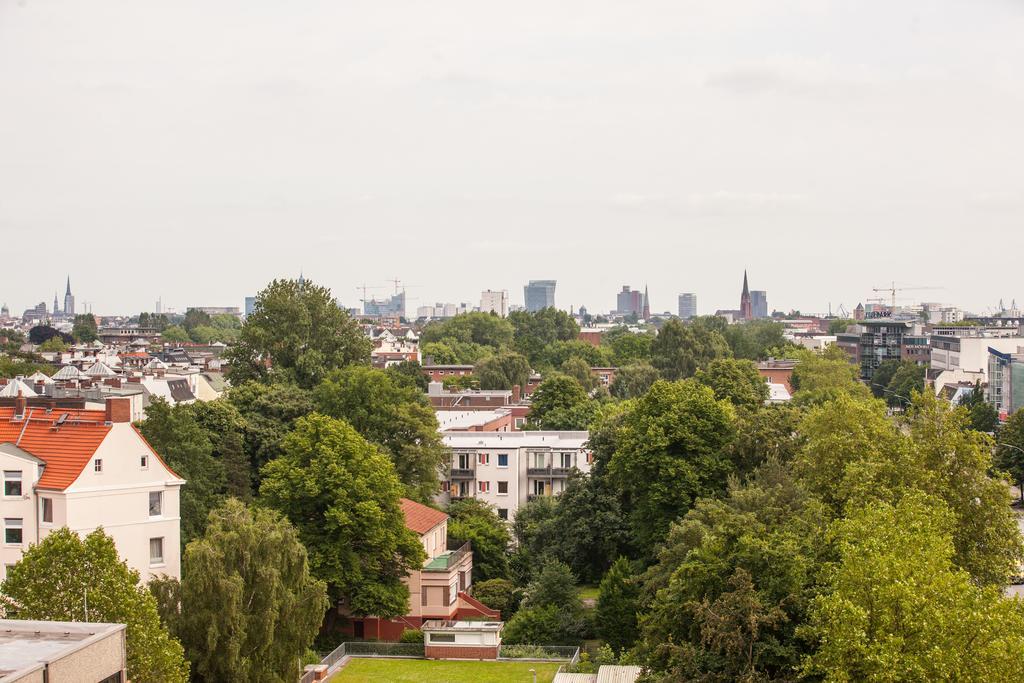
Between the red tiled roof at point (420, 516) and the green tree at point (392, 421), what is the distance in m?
3.36

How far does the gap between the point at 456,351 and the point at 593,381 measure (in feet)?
136

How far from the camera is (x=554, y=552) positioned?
5506 cm

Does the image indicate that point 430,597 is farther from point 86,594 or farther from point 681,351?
point 681,351

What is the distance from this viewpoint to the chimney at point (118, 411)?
3900cm

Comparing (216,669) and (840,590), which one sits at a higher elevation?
(840,590)

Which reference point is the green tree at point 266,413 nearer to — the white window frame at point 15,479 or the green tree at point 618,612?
the green tree at point 618,612

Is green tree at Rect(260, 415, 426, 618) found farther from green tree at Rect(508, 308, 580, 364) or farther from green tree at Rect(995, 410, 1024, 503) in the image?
green tree at Rect(508, 308, 580, 364)

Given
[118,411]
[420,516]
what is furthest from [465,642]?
[118,411]

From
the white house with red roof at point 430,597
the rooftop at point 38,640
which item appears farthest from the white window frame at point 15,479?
the rooftop at point 38,640

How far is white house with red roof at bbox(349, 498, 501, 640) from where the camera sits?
1960 inches

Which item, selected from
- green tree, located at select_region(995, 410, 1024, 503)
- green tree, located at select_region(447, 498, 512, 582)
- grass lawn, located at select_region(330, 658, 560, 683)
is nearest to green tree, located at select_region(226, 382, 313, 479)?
green tree, located at select_region(447, 498, 512, 582)

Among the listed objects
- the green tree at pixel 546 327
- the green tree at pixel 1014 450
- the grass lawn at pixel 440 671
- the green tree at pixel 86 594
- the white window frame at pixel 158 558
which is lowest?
the grass lawn at pixel 440 671

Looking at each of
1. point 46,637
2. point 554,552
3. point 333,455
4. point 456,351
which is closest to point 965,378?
point 456,351

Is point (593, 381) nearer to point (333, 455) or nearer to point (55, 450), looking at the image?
point (333, 455)
